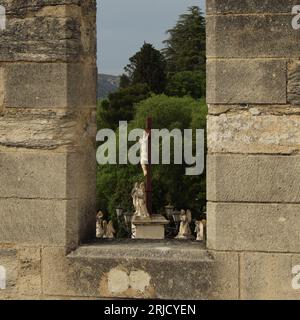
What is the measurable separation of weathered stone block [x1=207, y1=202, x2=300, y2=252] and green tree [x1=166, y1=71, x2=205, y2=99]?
127 feet

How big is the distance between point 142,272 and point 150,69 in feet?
129

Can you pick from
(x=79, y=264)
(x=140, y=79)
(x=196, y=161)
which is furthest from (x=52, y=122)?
(x=140, y=79)

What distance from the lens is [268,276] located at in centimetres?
564

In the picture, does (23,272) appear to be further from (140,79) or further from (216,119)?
(140,79)

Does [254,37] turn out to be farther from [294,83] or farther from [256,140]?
[256,140]

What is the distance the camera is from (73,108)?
5.98m

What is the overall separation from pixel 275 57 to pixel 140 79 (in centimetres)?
4034

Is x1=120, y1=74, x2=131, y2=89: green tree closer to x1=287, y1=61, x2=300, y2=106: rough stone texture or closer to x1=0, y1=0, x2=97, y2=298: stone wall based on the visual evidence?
x1=0, y1=0, x2=97, y2=298: stone wall

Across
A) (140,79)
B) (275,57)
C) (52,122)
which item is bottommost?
(52,122)

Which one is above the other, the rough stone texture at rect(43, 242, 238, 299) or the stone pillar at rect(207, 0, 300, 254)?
the stone pillar at rect(207, 0, 300, 254)

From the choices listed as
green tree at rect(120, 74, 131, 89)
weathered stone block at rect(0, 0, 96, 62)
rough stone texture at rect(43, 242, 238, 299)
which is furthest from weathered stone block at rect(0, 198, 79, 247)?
green tree at rect(120, 74, 131, 89)

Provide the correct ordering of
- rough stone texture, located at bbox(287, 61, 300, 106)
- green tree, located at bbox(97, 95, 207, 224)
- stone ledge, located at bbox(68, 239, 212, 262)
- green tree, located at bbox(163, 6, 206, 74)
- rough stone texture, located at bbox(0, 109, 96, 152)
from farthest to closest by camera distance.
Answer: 1. green tree, located at bbox(163, 6, 206, 74)
2. green tree, located at bbox(97, 95, 207, 224)
3. rough stone texture, located at bbox(0, 109, 96, 152)
4. stone ledge, located at bbox(68, 239, 212, 262)
5. rough stone texture, located at bbox(287, 61, 300, 106)

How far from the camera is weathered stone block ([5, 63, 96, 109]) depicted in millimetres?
5906

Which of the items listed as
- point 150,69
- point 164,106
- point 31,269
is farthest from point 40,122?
point 150,69
